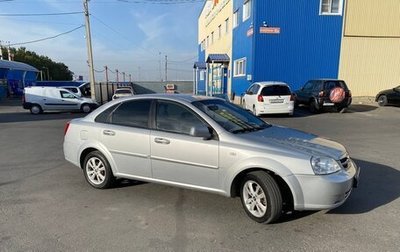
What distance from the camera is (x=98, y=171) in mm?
5473

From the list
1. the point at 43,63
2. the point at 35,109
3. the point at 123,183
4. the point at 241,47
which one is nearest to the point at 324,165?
the point at 123,183

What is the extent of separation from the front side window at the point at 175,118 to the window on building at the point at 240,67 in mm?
18797

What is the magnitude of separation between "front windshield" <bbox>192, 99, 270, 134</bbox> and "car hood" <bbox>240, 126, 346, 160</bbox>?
0.68 feet

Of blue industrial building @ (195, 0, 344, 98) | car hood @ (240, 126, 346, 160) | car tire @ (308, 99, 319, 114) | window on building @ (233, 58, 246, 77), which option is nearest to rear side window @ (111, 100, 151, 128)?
car hood @ (240, 126, 346, 160)

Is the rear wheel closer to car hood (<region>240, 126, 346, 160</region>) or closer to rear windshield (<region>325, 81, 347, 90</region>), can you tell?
rear windshield (<region>325, 81, 347, 90</region>)

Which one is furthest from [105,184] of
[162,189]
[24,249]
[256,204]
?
[256,204]

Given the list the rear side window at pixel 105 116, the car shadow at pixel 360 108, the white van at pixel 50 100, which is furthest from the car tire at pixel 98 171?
the white van at pixel 50 100

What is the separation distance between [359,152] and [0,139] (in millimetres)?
10427

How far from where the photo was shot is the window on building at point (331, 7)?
20250 millimetres

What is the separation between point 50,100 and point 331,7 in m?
18.1

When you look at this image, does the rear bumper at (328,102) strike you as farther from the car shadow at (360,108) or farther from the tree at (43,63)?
the tree at (43,63)

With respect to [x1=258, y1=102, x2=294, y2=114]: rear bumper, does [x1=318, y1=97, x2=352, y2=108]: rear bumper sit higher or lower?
higher

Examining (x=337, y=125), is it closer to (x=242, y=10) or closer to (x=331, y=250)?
(x=331, y=250)

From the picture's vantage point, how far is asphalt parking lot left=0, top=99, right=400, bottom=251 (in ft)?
11.9
